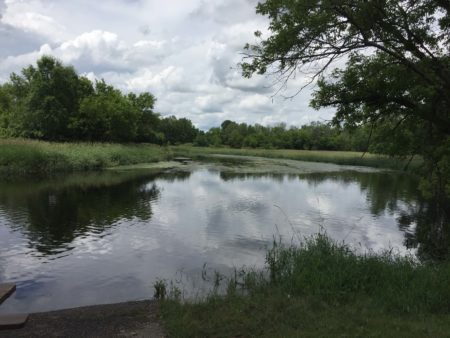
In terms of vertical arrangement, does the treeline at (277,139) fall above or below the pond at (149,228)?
above

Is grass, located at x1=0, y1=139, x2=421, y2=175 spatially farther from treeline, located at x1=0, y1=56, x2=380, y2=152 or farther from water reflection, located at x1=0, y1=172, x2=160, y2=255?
treeline, located at x1=0, y1=56, x2=380, y2=152

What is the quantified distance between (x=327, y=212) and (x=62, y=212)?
13.6 meters

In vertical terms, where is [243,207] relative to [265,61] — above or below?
below

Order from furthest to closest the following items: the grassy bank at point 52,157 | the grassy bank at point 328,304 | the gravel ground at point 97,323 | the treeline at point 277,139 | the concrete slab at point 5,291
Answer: the treeline at point 277,139 < the grassy bank at point 52,157 < the concrete slab at point 5,291 < the gravel ground at point 97,323 < the grassy bank at point 328,304

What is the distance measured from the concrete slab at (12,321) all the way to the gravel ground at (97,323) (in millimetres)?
98

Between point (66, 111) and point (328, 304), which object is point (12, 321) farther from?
point (66, 111)

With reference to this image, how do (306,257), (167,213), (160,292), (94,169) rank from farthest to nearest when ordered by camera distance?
(94,169), (167,213), (306,257), (160,292)

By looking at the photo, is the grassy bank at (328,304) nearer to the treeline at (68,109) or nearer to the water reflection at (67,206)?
the water reflection at (67,206)

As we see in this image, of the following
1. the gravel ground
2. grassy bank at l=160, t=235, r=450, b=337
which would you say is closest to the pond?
the gravel ground

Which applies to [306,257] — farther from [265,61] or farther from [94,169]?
[94,169]

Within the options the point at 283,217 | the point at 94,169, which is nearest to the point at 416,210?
the point at 283,217

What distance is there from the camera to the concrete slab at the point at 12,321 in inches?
243

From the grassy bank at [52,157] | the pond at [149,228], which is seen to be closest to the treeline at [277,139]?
the grassy bank at [52,157]

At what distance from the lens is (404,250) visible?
45.0ft
